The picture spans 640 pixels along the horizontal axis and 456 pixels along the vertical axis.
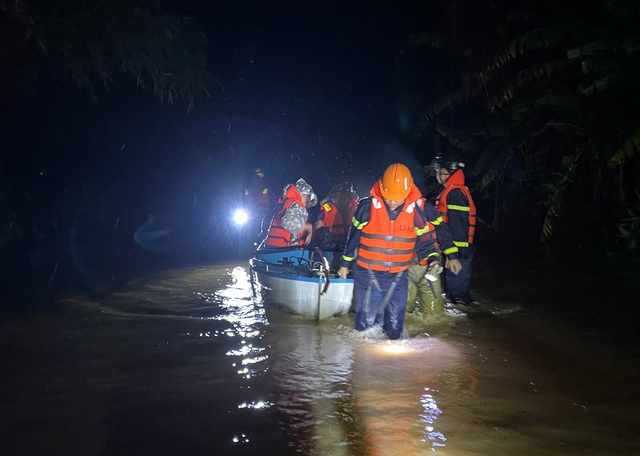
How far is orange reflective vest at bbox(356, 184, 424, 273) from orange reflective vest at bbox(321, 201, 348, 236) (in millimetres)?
2897

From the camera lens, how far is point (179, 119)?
22531 millimetres

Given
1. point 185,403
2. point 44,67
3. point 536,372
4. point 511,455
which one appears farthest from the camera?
point 44,67

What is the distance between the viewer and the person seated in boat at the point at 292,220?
9.40m

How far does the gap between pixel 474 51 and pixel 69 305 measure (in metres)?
11.5

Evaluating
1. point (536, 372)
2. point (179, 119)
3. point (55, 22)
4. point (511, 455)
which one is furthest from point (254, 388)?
point (179, 119)

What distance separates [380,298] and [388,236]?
0.75 m

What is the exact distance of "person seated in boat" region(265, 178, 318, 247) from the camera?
30.8ft

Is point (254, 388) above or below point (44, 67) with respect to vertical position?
below

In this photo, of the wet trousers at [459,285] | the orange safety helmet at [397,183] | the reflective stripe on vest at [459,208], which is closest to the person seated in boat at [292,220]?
the reflective stripe on vest at [459,208]

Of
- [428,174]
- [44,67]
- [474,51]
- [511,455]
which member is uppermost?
[474,51]

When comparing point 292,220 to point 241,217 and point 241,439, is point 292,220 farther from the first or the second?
point 241,217

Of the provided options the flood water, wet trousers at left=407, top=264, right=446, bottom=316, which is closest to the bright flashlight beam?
the flood water

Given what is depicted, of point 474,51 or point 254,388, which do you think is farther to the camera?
point 474,51

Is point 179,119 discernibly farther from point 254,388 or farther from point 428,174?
point 254,388
